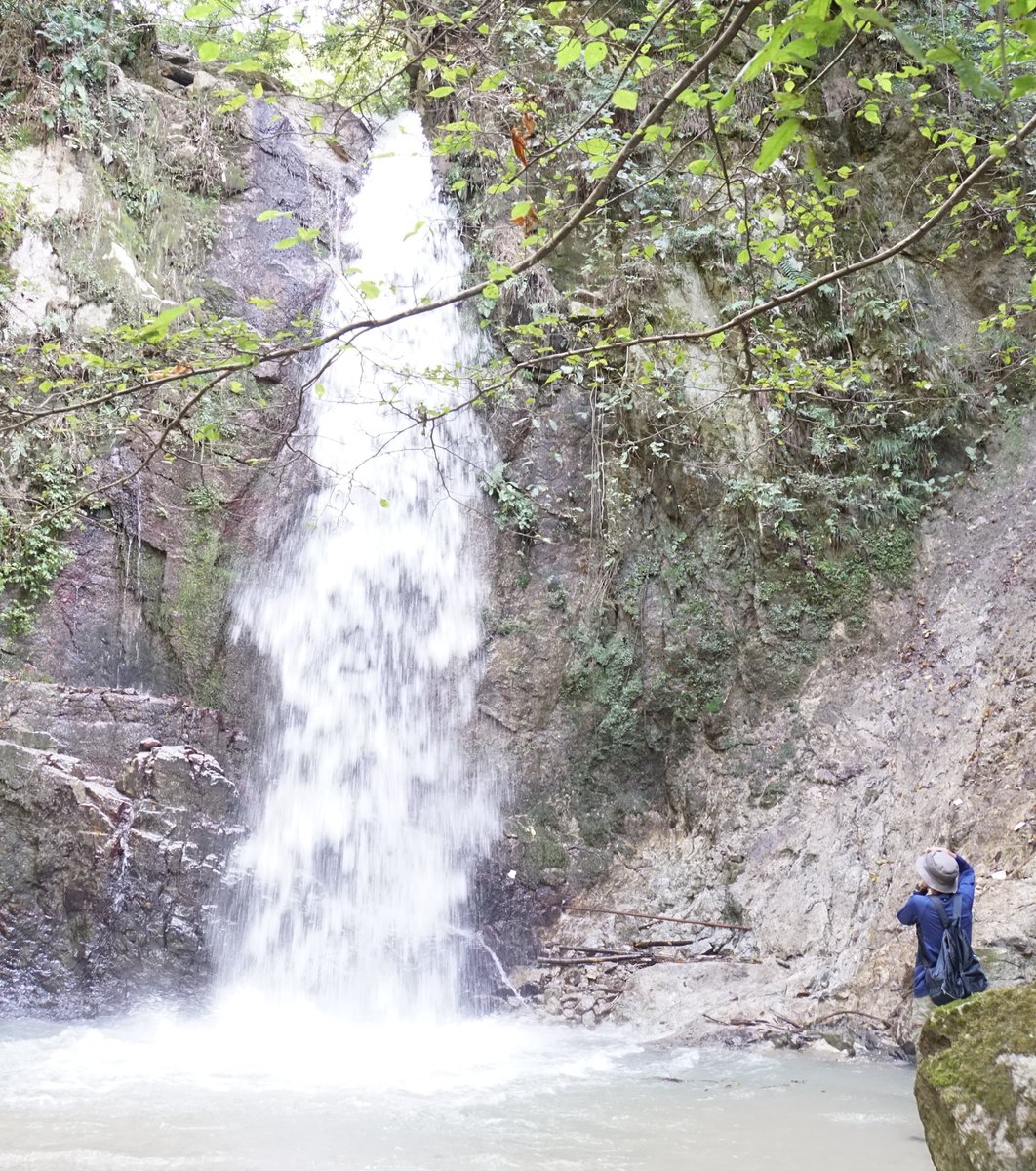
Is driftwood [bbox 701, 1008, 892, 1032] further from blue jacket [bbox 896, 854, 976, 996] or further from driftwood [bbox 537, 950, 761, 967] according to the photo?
driftwood [bbox 537, 950, 761, 967]

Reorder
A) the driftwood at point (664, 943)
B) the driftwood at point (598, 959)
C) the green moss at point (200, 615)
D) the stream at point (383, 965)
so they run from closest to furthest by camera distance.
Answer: the stream at point (383, 965) → the driftwood at point (598, 959) → the driftwood at point (664, 943) → the green moss at point (200, 615)

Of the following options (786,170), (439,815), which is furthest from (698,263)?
(439,815)

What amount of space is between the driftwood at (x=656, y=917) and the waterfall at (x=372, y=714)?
105cm

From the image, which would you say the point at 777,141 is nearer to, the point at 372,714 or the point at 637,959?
the point at 637,959

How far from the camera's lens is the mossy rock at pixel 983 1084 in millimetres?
2139

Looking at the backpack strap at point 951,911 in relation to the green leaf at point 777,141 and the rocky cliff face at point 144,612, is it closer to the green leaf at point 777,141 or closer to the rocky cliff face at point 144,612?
the green leaf at point 777,141

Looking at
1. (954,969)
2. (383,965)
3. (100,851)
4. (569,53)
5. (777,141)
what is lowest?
(383,965)

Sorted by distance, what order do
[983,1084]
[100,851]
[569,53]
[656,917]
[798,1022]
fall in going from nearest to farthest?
1. [983,1084]
2. [569,53]
3. [798,1022]
4. [100,851]
5. [656,917]

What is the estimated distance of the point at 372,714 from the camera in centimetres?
838

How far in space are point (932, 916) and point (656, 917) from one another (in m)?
3.06

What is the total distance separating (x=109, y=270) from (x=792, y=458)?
24.6 ft

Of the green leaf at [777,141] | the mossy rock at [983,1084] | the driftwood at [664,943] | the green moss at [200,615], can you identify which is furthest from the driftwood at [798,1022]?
the green moss at [200,615]

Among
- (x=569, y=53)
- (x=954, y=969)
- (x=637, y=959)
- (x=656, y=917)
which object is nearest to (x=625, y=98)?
(x=569, y=53)

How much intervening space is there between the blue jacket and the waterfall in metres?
3.68
